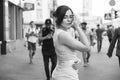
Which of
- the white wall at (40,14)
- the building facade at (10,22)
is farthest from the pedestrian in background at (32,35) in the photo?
the white wall at (40,14)

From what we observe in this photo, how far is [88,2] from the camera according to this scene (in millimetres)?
108188

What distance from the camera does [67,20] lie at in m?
3.28

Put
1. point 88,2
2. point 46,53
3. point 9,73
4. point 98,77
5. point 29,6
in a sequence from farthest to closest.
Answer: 1. point 88,2
2. point 29,6
3. point 9,73
4. point 98,77
5. point 46,53

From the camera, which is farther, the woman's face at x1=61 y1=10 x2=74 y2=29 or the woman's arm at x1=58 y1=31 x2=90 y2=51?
the woman's face at x1=61 y1=10 x2=74 y2=29

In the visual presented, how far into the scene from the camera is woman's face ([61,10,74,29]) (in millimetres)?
3281

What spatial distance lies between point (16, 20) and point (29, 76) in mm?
14915

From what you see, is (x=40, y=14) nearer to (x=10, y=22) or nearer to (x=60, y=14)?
(x=10, y=22)

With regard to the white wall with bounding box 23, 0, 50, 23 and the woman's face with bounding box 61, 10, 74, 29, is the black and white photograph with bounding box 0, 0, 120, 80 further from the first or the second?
the white wall with bounding box 23, 0, 50, 23

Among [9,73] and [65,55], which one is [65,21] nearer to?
[65,55]

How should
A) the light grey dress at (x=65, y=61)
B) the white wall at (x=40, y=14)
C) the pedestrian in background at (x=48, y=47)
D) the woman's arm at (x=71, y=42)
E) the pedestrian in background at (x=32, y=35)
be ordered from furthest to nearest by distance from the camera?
the white wall at (x=40, y=14), the pedestrian in background at (x=32, y=35), the pedestrian in background at (x=48, y=47), the light grey dress at (x=65, y=61), the woman's arm at (x=71, y=42)

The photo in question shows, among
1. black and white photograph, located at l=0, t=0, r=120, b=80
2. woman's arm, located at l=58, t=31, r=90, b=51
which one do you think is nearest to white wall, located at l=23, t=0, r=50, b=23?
black and white photograph, located at l=0, t=0, r=120, b=80

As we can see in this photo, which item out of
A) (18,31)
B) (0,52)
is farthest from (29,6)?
(0,52)

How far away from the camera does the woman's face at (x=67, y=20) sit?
3281 millimetres

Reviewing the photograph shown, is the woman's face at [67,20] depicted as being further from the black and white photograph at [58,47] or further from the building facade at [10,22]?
the building facade at [10,22]
